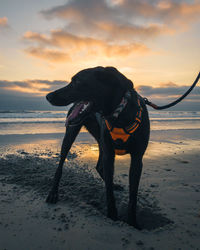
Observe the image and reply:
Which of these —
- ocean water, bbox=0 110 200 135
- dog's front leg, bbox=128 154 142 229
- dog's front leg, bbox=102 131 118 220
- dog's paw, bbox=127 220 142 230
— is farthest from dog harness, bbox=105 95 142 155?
ocean water, bbox=0 110 200 135

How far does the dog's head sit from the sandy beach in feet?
4.21

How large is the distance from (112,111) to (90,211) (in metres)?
1.34

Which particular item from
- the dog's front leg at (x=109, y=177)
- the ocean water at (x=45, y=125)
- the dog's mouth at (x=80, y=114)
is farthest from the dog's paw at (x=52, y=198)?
the ocean water at (x=45, y=125)

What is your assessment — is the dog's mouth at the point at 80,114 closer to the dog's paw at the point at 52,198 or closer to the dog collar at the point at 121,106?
the dog collar at the point at 121,106

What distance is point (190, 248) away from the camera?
180 cm

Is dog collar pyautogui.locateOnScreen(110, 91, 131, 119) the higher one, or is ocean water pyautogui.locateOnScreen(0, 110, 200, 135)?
dog collar pyautogui.locateOnScreen(110, 91, 131, 119)

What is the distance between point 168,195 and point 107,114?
70.5 inches

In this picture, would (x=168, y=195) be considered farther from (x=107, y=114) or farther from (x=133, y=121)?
(x=107, y=114)

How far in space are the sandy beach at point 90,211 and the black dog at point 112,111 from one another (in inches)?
9.9

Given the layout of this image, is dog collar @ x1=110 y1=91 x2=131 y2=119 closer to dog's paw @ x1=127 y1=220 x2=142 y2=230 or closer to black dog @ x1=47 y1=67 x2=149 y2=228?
black dog @ x1=47 y1=67 x2=149 y2=228

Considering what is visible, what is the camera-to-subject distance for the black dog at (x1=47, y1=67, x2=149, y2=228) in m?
2.03

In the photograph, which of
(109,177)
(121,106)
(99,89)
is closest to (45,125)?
(109,177)

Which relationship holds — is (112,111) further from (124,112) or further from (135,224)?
(135,224)

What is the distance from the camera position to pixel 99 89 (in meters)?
2.05
